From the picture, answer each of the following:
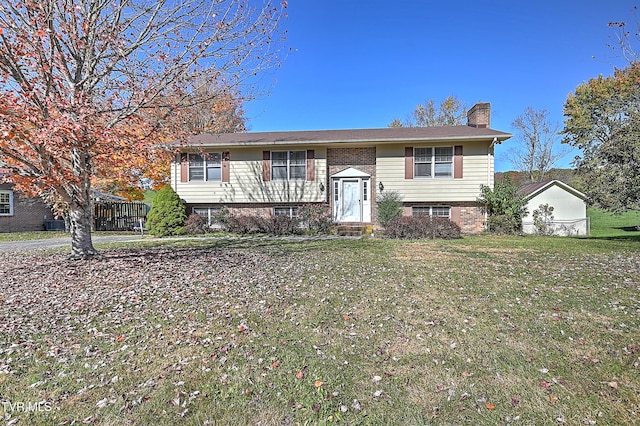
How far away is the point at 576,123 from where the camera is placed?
26094 mm

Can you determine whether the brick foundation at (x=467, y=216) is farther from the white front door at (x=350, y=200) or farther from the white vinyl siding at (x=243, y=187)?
the white vinyl siding at (x=243, y=187)

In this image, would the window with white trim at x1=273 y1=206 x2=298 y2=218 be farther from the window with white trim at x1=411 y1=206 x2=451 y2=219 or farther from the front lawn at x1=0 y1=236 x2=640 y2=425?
the front lawn at x1=0 y1=236 x2=640 y2=425

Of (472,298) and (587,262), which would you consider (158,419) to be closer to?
(472,298)

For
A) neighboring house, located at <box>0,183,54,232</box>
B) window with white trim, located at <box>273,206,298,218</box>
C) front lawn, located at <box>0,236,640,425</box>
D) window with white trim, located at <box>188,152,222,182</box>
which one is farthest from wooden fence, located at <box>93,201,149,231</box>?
front lawn, located at <box>0,236,640,425</box>

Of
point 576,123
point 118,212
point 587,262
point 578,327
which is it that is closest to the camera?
point 578,327

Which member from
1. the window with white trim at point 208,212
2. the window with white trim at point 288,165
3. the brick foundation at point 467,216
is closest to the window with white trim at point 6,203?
the window with white trim at point 208,212

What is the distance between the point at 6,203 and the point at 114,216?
5.69 m

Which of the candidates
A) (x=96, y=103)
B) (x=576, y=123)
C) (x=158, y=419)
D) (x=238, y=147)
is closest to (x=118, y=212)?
(x=238, y=147)

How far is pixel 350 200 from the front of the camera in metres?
15.2

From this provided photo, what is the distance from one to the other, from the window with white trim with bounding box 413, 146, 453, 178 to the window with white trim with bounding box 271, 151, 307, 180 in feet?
16.2

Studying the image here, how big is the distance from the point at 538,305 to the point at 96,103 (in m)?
9.20

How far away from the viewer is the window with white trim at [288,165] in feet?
50.1

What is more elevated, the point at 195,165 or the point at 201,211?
the point at 195,165

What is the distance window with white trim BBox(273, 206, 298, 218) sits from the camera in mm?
15409
